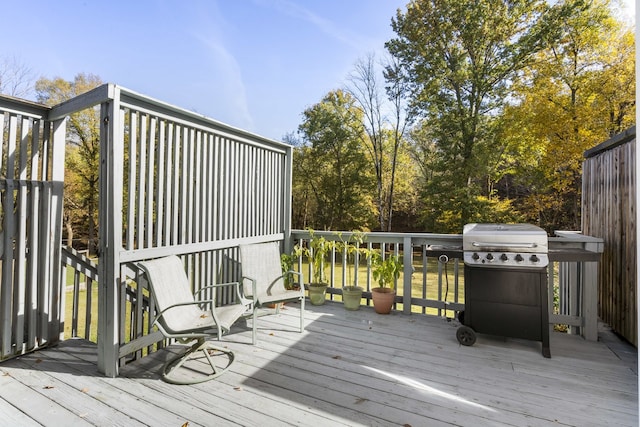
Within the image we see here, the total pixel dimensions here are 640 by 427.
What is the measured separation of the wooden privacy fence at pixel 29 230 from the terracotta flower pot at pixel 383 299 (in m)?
3.47

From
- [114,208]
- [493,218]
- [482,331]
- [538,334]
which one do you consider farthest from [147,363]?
[493,218]

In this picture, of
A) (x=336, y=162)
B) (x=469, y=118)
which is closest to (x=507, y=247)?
(x=469, y=118)

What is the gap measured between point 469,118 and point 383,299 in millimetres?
10168

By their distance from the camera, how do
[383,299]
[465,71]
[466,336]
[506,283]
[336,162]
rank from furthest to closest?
[336,162] → [465,71] → [383,299] → [466,336] → [506,283]

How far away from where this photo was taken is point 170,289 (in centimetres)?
272

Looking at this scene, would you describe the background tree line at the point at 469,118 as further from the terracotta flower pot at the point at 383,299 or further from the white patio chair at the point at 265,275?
the white patio chair at the point at 265,275

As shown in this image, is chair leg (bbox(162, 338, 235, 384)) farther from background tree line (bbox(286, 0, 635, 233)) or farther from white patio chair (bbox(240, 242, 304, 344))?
background tree line (bbox(286, 0, 635, 233))

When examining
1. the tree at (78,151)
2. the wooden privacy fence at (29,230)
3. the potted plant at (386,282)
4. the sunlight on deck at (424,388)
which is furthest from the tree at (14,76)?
the sunlight on deck at (424,388)

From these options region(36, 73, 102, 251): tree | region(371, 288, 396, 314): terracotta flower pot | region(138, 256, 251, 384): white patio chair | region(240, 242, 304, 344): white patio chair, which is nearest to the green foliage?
region(371, 288, 396, 314): terracotta flower pot

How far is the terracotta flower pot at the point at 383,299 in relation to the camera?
4137 millimetres

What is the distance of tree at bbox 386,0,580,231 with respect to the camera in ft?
37.2

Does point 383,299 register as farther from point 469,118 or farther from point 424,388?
point 469,118

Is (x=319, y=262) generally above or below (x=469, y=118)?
below

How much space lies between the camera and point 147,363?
2793 mm
